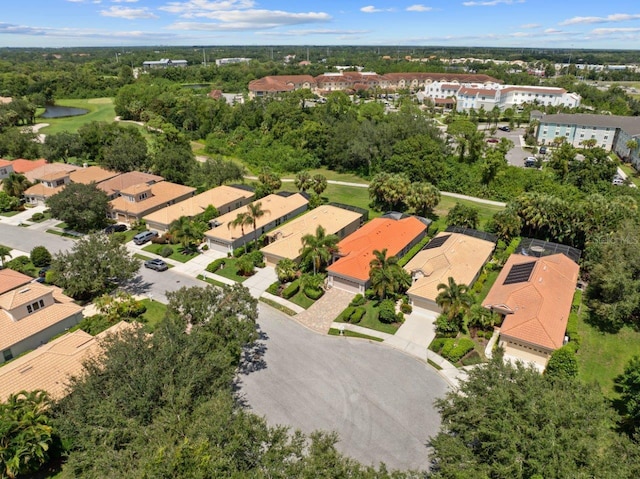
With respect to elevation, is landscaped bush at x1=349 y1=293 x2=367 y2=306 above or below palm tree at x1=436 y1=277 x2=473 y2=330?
below

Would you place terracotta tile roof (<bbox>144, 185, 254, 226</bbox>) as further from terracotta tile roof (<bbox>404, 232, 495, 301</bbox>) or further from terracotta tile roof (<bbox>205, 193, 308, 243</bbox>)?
terracotta tile roof (<bbox>404, 232, 495, 301</bbox>)

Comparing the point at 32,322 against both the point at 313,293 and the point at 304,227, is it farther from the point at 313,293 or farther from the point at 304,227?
the point at 304,227

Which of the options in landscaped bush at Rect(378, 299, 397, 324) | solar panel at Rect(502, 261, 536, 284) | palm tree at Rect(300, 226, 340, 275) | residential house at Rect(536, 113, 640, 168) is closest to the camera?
landscaped bush at Rect(378, 299, 397, 324)

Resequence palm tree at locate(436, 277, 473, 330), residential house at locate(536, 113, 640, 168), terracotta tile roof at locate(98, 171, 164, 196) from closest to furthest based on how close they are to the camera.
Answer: palm tree at locate(436, 277, 473, 330), terracotta tile roof at locate(98, 171, 164, 196), residential house at locate(536, 113, 640, 168)

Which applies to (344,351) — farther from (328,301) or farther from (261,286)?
(261,286)

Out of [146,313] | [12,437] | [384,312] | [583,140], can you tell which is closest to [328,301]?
[384,312]

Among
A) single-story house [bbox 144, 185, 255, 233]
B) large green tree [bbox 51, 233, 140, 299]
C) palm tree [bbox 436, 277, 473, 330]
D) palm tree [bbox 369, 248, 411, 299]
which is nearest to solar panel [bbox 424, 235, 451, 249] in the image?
palm tree [bbox 369, 248, 411, 299]

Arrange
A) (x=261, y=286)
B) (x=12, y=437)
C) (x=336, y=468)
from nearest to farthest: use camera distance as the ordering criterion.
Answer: (x=336, y=468)
(x=12, y=437)
(x=261, y=286)
